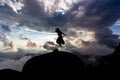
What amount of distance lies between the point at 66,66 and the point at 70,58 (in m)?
2.67

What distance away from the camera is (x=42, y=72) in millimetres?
33812

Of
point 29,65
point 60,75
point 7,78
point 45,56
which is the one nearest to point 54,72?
point 60,75

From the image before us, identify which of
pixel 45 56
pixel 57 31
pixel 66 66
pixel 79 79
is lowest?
pixel 79 79

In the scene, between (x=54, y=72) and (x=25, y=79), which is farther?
(x=25, y=79)

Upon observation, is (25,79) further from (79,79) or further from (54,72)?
(79,79)

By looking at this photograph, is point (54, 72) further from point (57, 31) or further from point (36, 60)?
point (57, 31)

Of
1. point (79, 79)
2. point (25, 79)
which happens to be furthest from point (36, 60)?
point (79, 79)

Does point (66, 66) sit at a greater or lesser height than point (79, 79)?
greater

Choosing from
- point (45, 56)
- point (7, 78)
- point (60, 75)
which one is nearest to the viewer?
point (60, 75)

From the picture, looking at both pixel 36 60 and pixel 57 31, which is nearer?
pixel 57 31

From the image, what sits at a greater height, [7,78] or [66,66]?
[66,66]

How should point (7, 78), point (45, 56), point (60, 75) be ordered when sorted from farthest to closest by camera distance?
point (7, 78)
point (45, 56)
point (60, 75)

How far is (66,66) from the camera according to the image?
111ft

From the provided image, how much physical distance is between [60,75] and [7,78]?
1411 centimetres
